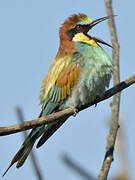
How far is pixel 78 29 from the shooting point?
4.06 metres

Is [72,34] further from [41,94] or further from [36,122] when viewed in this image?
[36,122]

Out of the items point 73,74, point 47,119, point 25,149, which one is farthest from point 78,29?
point 47,119

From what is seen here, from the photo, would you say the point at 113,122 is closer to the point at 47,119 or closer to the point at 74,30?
the point at 47,119

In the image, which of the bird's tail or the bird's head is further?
the bird's head

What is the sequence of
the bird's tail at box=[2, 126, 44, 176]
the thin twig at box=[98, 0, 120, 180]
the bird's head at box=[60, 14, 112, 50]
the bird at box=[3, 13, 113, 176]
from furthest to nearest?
the bird's head at box=[60, 14, 112, 50] → the bird at box=[3, 13, 113, 176] → the bird's tail at box=[2, 126, 44, 176] → the thin twig at box=[98, 0, 120, 180]

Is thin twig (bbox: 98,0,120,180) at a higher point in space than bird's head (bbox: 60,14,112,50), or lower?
lower

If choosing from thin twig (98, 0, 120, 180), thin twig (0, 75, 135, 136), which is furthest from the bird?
thin twig (98, 0, 120, 180)

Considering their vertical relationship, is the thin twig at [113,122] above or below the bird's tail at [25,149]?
above

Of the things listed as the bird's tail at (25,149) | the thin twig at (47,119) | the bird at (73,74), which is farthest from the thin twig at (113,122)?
the bird's tail at (25,149)

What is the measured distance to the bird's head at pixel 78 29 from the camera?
4050 millimetres

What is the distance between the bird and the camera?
12.3ft

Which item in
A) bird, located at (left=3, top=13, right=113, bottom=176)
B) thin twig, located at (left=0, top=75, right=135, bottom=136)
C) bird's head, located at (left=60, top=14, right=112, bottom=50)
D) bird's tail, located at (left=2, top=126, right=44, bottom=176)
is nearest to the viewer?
thin twig, located at (left=0, top=75, right=135, bottom=136)

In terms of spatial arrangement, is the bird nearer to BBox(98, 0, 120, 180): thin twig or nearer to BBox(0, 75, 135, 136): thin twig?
BBox(0, 75, 135, 136): thin twig

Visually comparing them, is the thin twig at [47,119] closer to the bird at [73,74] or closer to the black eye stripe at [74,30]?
the bird at [73,74]
